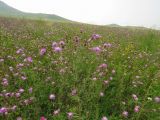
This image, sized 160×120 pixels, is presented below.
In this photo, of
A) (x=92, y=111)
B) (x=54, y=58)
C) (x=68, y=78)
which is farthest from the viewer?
(x=54, y=58)

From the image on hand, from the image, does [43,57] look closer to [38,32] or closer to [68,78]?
[68,78]

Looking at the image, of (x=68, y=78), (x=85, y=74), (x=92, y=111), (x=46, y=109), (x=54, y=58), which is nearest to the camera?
(x=92, y=111)

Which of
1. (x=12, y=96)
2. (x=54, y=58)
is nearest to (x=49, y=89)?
(x=12, y=96)

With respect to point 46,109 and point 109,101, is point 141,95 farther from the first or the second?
point 46,109

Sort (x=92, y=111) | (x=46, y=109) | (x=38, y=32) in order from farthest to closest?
(x=38, y=32) → (x=46, y=109) → (x=92, y=111)

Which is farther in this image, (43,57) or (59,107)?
(43,57)

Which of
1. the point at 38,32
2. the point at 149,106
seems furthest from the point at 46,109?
the point at 38,32

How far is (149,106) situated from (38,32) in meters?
5.53

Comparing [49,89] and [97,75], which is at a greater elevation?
[97,75]

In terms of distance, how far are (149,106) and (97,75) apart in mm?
787

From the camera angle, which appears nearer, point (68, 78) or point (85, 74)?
point (68, 78)

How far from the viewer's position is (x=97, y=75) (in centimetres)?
383

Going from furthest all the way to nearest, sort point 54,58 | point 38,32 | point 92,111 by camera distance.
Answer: point 38,32 → point 54,58 → point 92,111

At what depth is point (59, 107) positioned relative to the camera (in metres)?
3.44
